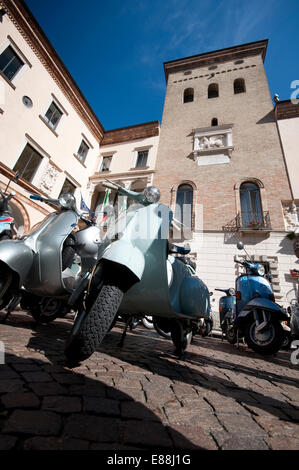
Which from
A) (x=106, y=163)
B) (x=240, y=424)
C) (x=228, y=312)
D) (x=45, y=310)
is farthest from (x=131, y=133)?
(x=240, y=424)

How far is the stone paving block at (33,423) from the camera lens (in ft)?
2.51

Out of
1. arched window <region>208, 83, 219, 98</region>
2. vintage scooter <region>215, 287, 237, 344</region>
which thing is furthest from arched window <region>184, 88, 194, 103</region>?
vintage scooter <region>215, 287, 237, 344</region>

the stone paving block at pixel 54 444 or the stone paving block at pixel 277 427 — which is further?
the stone paving block at pixel 277 427

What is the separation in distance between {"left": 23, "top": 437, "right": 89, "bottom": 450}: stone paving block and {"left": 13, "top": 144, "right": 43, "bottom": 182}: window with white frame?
12.4 metres

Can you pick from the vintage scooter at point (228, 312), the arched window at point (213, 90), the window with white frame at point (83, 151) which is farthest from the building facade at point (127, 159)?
the vintage scooter at point (228, 312)

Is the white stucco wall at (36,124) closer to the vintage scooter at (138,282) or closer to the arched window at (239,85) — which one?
the vintage scooter at (138,282)

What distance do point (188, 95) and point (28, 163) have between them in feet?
47.4

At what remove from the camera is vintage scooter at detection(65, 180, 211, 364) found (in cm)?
133

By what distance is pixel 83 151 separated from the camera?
16.0 meters

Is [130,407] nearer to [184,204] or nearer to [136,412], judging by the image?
[136,412]

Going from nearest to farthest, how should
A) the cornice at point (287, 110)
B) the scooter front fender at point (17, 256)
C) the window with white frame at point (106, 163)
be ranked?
1. the scooter front fender at point (17, 256)
2. the cornice at point (287, 110)
3. the window with white frame at point (106, 163)

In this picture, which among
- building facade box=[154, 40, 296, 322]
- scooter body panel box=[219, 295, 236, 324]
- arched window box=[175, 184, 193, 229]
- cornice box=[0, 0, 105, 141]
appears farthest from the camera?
arched window box=[175, 184, 193, 229]

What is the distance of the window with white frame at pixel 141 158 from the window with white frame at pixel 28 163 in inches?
263

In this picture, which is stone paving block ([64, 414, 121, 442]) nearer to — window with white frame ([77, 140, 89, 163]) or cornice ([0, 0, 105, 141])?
window with white frame ([77, 140, 89, 163])
